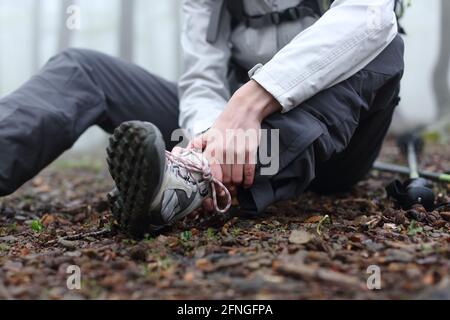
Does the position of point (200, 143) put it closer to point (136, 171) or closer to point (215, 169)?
point (215, 169)

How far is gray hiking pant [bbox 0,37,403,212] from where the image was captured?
5.69 feet

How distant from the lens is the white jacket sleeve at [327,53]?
5.56 ft

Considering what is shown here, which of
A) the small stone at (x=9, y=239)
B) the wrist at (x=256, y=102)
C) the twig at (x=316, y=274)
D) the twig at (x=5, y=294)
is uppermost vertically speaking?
the wrist at (x=256, y=102)

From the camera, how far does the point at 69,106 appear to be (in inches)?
85.9

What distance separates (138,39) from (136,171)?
15.3 meters

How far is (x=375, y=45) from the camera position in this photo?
177 cm

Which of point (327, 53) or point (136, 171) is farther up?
point (327, 53)

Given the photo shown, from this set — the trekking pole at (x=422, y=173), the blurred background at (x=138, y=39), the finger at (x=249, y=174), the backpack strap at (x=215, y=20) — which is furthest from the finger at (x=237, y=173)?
the blurred background at (x=138, y=39)

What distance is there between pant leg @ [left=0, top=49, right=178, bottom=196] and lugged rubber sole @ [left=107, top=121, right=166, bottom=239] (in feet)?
1.91

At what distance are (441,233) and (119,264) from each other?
96cm

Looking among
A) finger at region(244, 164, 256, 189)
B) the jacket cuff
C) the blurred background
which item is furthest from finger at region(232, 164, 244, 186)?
→ the blurred background

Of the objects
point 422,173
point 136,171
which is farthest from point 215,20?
point 422,173

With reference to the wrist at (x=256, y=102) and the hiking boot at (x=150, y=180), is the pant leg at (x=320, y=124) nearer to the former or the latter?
the wrist at (x=256, y=102)

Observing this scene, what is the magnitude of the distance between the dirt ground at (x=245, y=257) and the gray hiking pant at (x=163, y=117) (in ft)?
0.67
